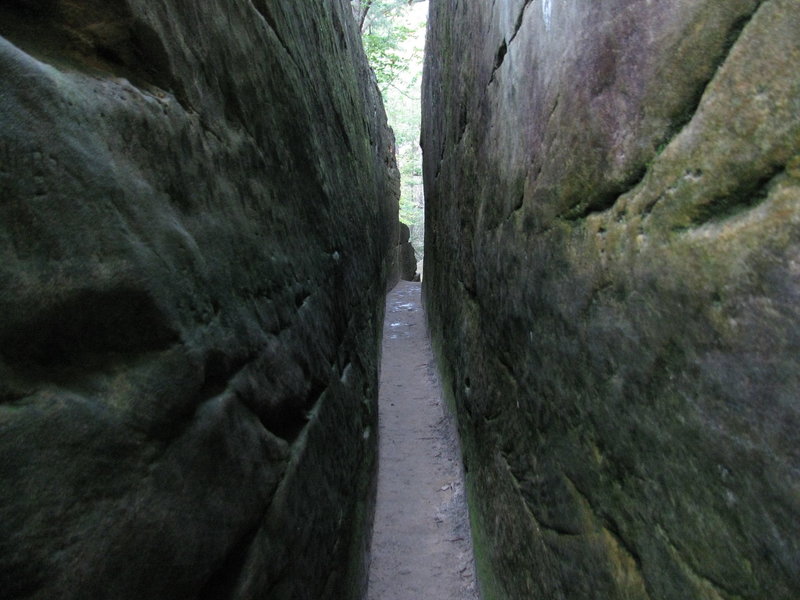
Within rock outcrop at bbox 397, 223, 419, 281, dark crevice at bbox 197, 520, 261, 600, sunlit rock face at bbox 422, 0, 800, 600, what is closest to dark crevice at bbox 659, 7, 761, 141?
sunlit rock face at bbox 422, 0, 800, 600

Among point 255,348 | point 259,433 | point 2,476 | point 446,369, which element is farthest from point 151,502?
point 446,369

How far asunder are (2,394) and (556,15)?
9.11 ft

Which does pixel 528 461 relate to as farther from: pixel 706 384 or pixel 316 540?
pixel 706 384

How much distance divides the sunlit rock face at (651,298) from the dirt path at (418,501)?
1179mm

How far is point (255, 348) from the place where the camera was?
98.0 inches

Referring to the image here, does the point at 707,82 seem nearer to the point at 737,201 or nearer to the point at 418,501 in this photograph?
the point at 737,201

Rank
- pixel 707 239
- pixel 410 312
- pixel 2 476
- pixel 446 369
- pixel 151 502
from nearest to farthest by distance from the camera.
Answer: pixel 2 476, pixel 707 239, pixel 151 502, pixel 446 369, pixel 410 312

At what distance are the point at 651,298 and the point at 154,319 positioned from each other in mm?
1727

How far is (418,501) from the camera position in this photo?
18.1 ft

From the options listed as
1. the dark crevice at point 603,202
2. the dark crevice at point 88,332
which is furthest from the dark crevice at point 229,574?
the dark crevice at point 603,202

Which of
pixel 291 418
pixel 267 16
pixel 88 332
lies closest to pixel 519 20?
pixel 267 16

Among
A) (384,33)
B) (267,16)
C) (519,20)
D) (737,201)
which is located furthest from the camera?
(384,33)

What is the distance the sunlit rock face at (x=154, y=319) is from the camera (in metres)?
1.40

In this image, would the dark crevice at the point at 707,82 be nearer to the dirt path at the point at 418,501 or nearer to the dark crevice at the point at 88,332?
the dark crevice at the point at 88,332
